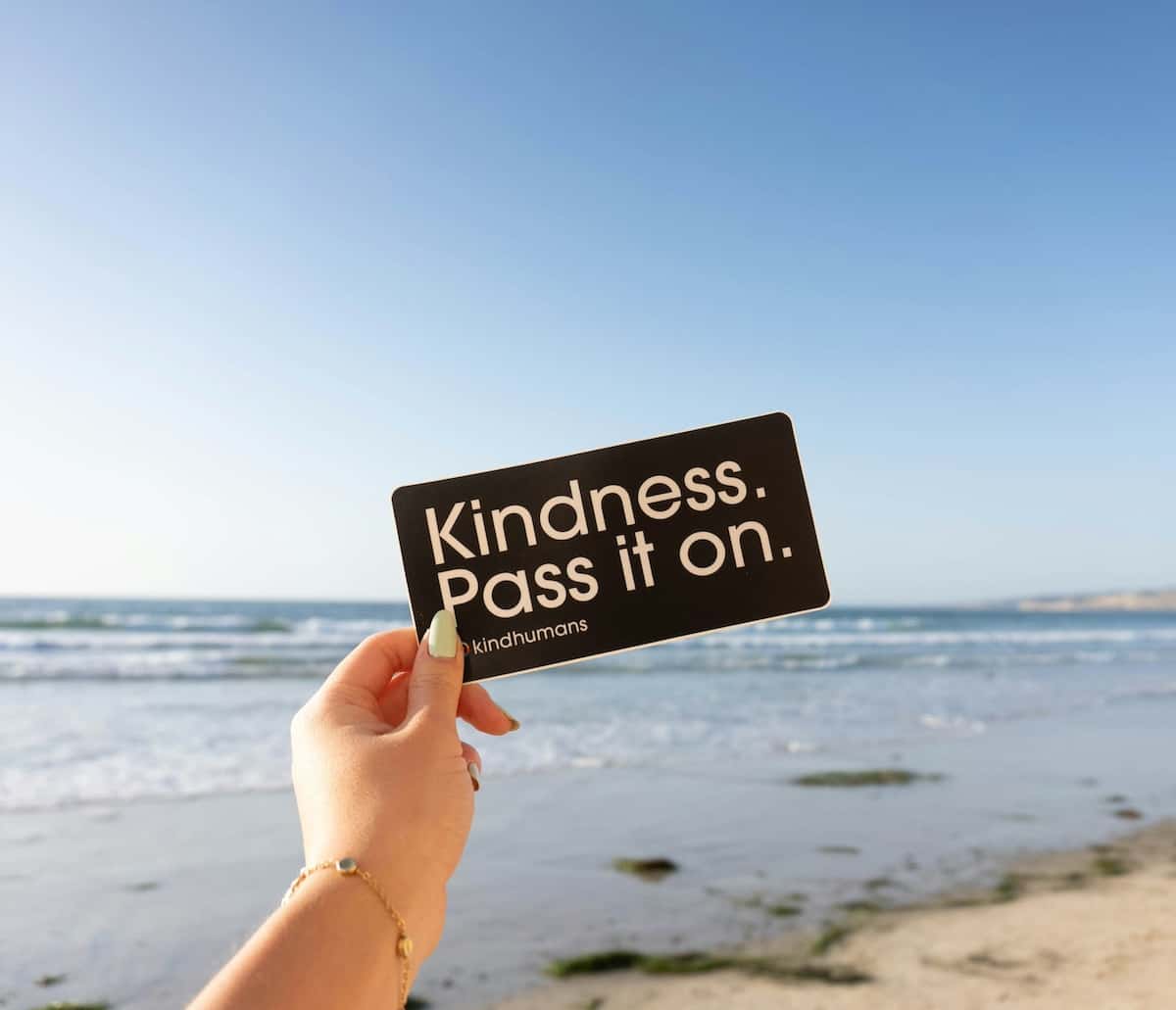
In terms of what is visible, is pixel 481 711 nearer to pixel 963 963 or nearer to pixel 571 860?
pixel 963 963

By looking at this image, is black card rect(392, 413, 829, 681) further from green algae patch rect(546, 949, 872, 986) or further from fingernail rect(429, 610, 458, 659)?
green algae patch rect(546, 949, 872, 986)

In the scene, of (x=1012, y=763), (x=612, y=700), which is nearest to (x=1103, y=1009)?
(x=1012, y=763)

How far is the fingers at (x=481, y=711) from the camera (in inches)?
60.2

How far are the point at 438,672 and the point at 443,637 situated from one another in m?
0.07

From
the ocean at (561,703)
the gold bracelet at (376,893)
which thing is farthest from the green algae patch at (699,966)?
the ocean at (561,703)

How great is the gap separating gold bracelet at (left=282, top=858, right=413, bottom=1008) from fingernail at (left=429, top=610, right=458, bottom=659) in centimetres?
38

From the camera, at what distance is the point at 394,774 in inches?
45.6

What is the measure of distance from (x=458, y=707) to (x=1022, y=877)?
4651 millimetres

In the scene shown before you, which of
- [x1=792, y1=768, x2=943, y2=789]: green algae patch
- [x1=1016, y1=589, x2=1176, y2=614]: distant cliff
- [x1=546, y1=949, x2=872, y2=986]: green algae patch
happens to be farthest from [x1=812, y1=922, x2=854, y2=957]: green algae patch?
[x1=1016, y1=589, x2=1176, y2=614]: distant cliff

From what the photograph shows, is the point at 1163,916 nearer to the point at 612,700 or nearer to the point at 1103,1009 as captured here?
the point at 1103,1009

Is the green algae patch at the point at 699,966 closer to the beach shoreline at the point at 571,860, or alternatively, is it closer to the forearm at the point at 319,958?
the beach shoreline at the point at 571,860

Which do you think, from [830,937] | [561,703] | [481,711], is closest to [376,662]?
[481,711]

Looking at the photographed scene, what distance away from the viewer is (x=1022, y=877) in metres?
4.95

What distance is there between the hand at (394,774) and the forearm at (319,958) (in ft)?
0.14
